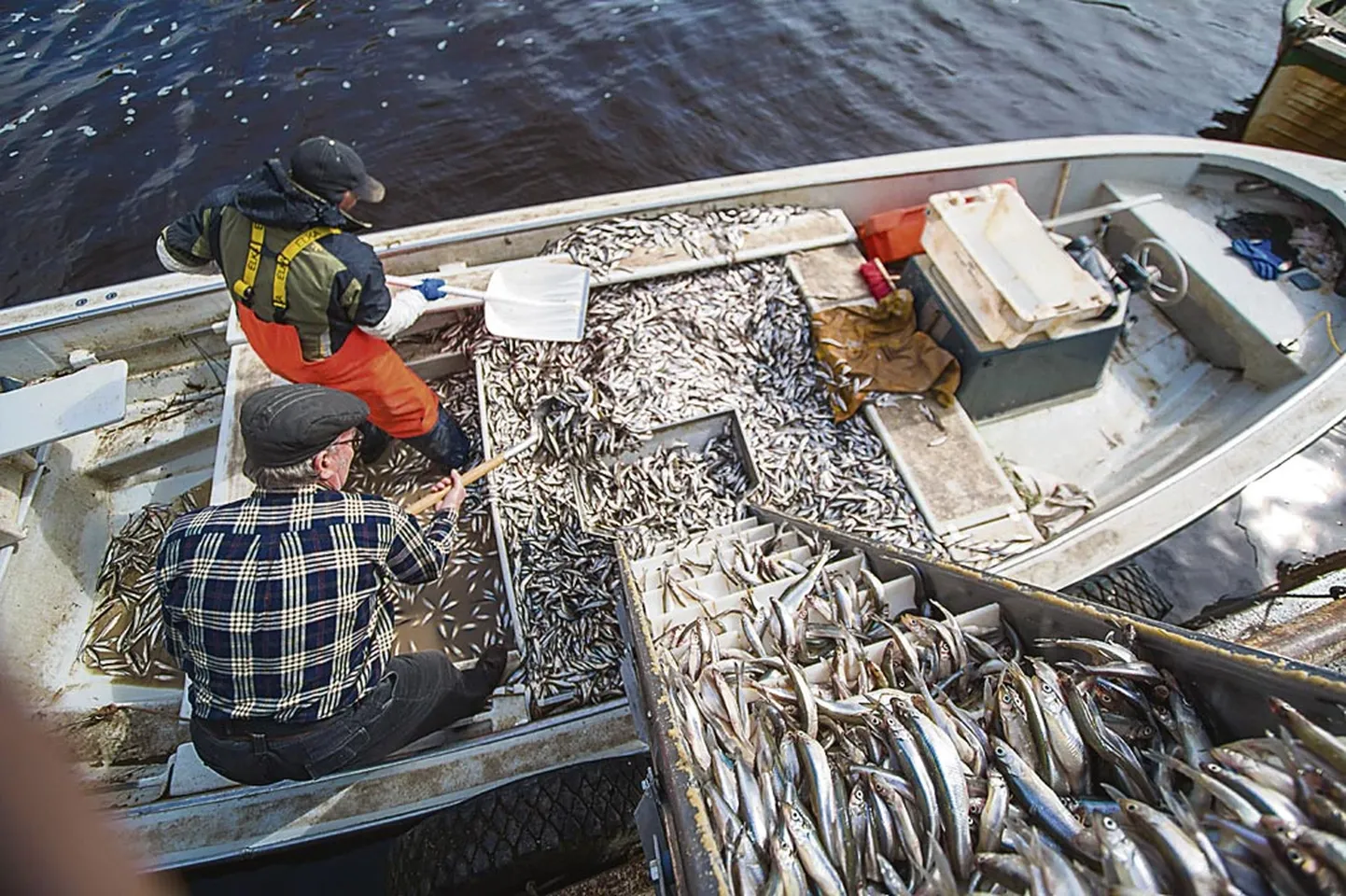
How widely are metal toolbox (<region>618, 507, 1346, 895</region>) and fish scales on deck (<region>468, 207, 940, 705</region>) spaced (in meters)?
1.25

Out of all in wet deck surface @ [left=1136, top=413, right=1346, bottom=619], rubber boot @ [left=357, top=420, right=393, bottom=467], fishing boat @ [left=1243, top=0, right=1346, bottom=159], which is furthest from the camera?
fishing boat @ [left=1243, top=0, right=1346, bottom=159]

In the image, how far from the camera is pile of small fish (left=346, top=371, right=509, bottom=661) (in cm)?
478

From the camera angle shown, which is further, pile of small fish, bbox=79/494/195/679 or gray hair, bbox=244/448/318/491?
pile of small fish, bbox=79/494/195/679

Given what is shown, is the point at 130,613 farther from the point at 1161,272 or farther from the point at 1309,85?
the point at 1309,85

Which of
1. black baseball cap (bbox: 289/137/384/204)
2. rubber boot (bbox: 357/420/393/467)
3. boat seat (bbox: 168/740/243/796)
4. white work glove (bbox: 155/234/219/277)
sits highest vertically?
black baseball cap (bbox: 289/137/384/204)

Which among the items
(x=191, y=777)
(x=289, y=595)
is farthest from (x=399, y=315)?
(x=191, y=777)

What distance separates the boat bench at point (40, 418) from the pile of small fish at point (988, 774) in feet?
13.8

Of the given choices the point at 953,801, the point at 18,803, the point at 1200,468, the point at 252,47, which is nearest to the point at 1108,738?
the point at 953,801

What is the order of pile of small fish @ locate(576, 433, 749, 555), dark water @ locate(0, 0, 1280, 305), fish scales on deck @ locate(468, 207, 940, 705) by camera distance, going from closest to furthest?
fish scales on deck @ locate(468, 207, 940, 705) < pile of small fish @ locate(576, 433, 749, 555) < dark water @ locate(0, 0, 1280, 305)

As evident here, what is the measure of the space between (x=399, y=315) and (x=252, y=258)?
86 cm

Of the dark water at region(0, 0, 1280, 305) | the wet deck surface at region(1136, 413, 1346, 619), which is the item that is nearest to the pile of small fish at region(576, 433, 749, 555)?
the wet deck surface at region(1136, 413, 1346, 619)

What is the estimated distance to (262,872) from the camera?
3.92 m

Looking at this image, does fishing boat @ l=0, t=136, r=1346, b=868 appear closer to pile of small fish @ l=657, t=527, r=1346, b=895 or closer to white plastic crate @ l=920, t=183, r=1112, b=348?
white plastic crate @ l=920, t=183, r=1112, b=348

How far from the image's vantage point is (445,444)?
16.9 ft
